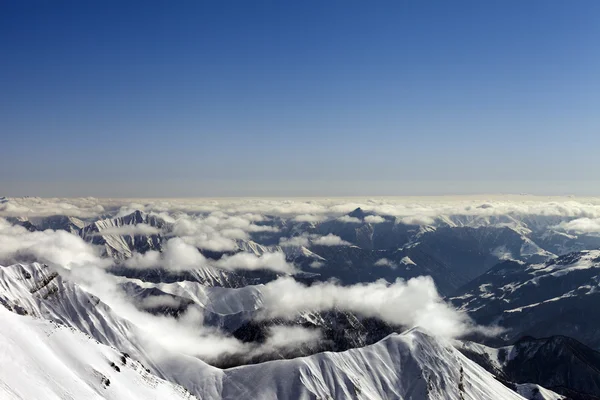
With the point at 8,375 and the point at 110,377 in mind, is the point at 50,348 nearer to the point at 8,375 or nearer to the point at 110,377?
the point at 110,377

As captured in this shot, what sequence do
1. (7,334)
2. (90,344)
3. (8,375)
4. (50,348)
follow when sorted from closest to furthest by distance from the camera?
(8,375) < (7,334) < (50,348) < (90,344)

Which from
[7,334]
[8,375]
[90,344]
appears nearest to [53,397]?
[8,375]

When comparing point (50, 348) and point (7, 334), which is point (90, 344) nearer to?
point (50, 348)

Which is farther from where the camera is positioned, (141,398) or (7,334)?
(141,398)

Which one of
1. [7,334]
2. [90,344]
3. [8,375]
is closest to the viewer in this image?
[8,375]

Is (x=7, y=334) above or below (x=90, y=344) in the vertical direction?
above

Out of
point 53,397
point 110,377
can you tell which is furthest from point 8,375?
point 110,377
